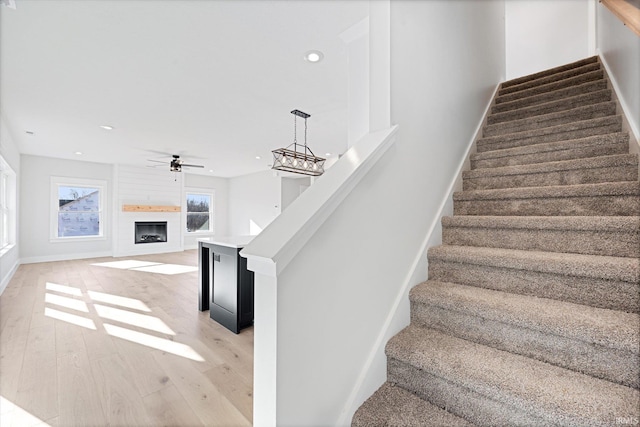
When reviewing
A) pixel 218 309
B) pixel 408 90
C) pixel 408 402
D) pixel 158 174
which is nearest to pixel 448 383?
pixel 408 402

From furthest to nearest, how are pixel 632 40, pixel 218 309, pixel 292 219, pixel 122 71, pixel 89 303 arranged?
pixel 89 303 → pixel 218 309 → pixel 122 71 → pixel 632 40 → pixel 292 219

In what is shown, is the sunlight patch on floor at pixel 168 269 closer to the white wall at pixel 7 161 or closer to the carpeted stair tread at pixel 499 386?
the white wall at pixel 7 161

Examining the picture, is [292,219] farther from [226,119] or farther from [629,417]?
[226,119]

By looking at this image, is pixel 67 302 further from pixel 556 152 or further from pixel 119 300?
pixel 556 152

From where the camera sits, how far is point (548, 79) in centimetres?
301

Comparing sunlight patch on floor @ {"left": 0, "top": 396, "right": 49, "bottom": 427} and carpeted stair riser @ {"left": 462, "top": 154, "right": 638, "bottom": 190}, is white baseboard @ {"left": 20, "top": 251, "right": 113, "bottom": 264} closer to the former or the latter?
sunlight patch on floor @ {"left": 0, "top": 396, "right": 49, "bottom": 427}

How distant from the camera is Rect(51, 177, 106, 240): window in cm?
686

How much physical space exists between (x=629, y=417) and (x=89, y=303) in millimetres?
4732

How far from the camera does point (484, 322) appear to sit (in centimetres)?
119

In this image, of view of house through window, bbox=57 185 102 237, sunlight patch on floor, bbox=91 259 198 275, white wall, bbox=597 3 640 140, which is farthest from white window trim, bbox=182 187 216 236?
white wall, bbox=597 3 640 140

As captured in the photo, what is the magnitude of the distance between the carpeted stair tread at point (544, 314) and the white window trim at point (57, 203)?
874cm

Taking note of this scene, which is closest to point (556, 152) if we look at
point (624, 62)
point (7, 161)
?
point (624, 62)

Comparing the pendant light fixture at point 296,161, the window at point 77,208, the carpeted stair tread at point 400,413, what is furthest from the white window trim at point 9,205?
the carpeted stair tread at point 400,413

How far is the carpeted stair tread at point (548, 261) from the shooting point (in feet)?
3.60
